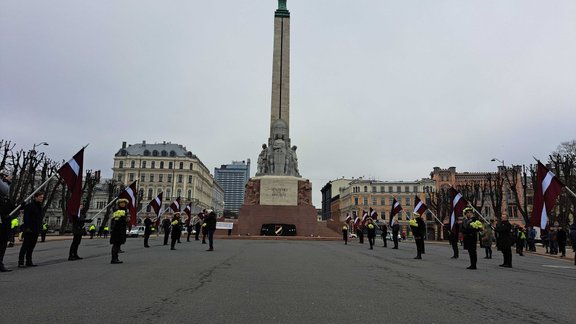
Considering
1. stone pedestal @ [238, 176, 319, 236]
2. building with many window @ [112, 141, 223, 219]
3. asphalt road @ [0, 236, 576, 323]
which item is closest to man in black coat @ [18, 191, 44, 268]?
asphalt road @ [0, 236, 576, 323]

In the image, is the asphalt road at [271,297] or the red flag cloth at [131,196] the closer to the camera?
the asphalt road at [271,297]

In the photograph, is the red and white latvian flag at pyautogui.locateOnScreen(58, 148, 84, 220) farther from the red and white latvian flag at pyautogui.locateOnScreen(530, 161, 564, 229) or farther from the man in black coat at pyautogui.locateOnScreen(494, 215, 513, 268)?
the red and white latvian flag at pyautogui.locateOnScreen(530, 161, 564, 229)

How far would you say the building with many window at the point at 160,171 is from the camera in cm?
9156

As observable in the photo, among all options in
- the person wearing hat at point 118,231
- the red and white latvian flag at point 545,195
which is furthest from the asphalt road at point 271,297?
the red and white latvian flag at point 545,195

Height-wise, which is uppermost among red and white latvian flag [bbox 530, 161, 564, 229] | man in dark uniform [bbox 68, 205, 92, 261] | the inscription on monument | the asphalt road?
the inscription on monument

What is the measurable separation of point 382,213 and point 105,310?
94164 mm

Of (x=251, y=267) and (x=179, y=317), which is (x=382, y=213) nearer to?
(x=251, y=267)

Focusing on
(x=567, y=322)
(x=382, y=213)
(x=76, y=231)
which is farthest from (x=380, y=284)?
(x=382, y=213)

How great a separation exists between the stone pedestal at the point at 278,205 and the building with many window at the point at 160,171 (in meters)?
55.6

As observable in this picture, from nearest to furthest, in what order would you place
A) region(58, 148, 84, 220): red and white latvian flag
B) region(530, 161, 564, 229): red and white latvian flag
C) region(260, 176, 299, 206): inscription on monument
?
1. region(58, 148, 84, 220): red and white latvian flag
2. region(530, 161, 564, 229): red and white latvian flag
3. region(260, 176, 299, 206): inscription on monument

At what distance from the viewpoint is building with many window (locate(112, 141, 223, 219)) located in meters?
A: 91.6

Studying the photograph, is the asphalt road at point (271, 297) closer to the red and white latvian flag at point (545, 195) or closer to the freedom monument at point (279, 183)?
the red and white latvian flag at point (545, 195)

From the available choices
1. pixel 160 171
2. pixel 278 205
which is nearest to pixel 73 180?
pixel 278 205

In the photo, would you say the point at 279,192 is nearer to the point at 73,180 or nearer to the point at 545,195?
the point at 73,180
